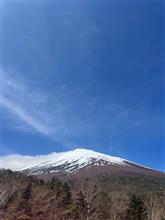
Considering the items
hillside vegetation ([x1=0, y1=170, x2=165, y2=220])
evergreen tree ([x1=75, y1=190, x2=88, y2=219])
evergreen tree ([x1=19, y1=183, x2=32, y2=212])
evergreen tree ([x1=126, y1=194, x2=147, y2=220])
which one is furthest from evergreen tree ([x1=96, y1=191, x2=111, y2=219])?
evergreen tree ([x1=19, y1=183, x2=32, y2=212])

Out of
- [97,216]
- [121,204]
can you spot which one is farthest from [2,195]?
[121,204]

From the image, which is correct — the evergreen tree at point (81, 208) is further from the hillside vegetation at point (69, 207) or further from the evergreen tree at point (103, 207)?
the evergreen tree at point (103, 207)

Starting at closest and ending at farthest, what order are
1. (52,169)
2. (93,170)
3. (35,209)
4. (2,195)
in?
1. (2,195)
2. (35,209)
3. (93,170)
4. (52,169)

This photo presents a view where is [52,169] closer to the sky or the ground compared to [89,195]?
closer to the sky

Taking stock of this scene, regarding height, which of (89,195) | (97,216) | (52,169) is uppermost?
(52,169)

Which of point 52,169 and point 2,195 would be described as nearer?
point 2,195

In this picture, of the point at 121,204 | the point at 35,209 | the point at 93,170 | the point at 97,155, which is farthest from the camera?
the point at 97,155

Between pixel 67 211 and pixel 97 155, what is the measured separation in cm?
16844

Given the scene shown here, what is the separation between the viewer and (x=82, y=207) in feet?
107

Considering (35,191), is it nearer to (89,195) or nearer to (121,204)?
(89,195)

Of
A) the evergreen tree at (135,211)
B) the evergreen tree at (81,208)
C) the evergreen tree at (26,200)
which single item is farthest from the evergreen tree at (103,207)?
the evergreen tree at (26,200)

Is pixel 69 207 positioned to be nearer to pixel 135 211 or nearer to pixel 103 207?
pixel 103 207

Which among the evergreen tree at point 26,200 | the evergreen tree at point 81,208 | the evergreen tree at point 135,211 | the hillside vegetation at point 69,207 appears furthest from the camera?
the evergreen tree at point 81,208

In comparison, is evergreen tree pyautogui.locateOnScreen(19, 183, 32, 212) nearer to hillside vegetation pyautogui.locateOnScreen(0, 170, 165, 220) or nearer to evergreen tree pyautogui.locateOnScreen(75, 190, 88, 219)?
hillside vegetation pyautogui.locateOnScreen(0, 170, 165, 220)
